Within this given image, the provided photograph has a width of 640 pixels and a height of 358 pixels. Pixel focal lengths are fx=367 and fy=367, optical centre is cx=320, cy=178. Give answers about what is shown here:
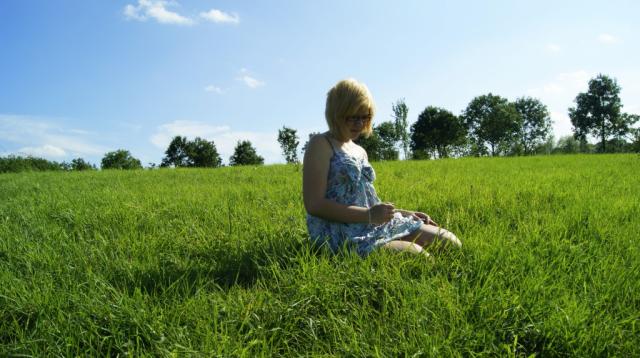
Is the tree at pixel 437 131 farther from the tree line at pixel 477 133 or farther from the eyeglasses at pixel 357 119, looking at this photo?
the eyeglasses at pixel 357 119

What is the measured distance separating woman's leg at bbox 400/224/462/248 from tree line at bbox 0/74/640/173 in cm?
5013

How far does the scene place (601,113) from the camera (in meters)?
61.7

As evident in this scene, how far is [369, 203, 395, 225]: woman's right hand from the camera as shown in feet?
9.58

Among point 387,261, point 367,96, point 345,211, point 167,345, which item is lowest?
point 167,345

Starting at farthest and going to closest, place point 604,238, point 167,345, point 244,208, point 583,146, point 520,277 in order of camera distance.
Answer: point 583,146, point 244,208, point 604,238, point 520,277, point 167,345

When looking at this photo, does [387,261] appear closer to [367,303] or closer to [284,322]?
[367,303]

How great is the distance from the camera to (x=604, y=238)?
3.60 m

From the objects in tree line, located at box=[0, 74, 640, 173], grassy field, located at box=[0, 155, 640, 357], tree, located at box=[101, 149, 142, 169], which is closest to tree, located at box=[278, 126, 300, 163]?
tree line, located at box=[0, 74, 640, 173]

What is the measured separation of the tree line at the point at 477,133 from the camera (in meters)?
61.7

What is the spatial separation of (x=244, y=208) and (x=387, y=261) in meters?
3.07

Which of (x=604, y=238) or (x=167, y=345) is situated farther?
(x=604, y=238)

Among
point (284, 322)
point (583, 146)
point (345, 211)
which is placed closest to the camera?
point (284, 322)

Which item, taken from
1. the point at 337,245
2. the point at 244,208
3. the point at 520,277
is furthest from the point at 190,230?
the point at 520,277

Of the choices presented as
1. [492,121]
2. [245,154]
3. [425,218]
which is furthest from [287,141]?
[425,218]
